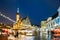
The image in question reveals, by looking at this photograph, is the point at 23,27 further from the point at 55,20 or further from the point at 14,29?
the point at 55,20

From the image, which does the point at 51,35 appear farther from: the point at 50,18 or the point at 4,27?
the point at 4,27

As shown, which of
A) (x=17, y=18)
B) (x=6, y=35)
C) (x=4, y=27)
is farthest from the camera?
(x=17, y=18)

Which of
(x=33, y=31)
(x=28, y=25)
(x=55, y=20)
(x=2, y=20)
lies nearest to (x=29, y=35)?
(x=33, y=31)

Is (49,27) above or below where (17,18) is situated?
below

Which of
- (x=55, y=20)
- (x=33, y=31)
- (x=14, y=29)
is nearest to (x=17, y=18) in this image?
(x=14, y=29)

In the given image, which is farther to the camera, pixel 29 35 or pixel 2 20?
pixel 2 20

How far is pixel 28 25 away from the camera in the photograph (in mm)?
4578

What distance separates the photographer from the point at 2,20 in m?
5.11

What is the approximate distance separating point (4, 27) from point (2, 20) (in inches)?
24.0

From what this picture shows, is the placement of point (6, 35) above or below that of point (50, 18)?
below

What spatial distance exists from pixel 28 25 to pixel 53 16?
2.47 feet

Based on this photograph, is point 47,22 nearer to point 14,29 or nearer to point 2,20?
point 14,29

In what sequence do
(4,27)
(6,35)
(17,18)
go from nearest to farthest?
(6,35)
(4,27)
(17,18)

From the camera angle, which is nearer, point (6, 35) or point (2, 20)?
point (6, 35)
